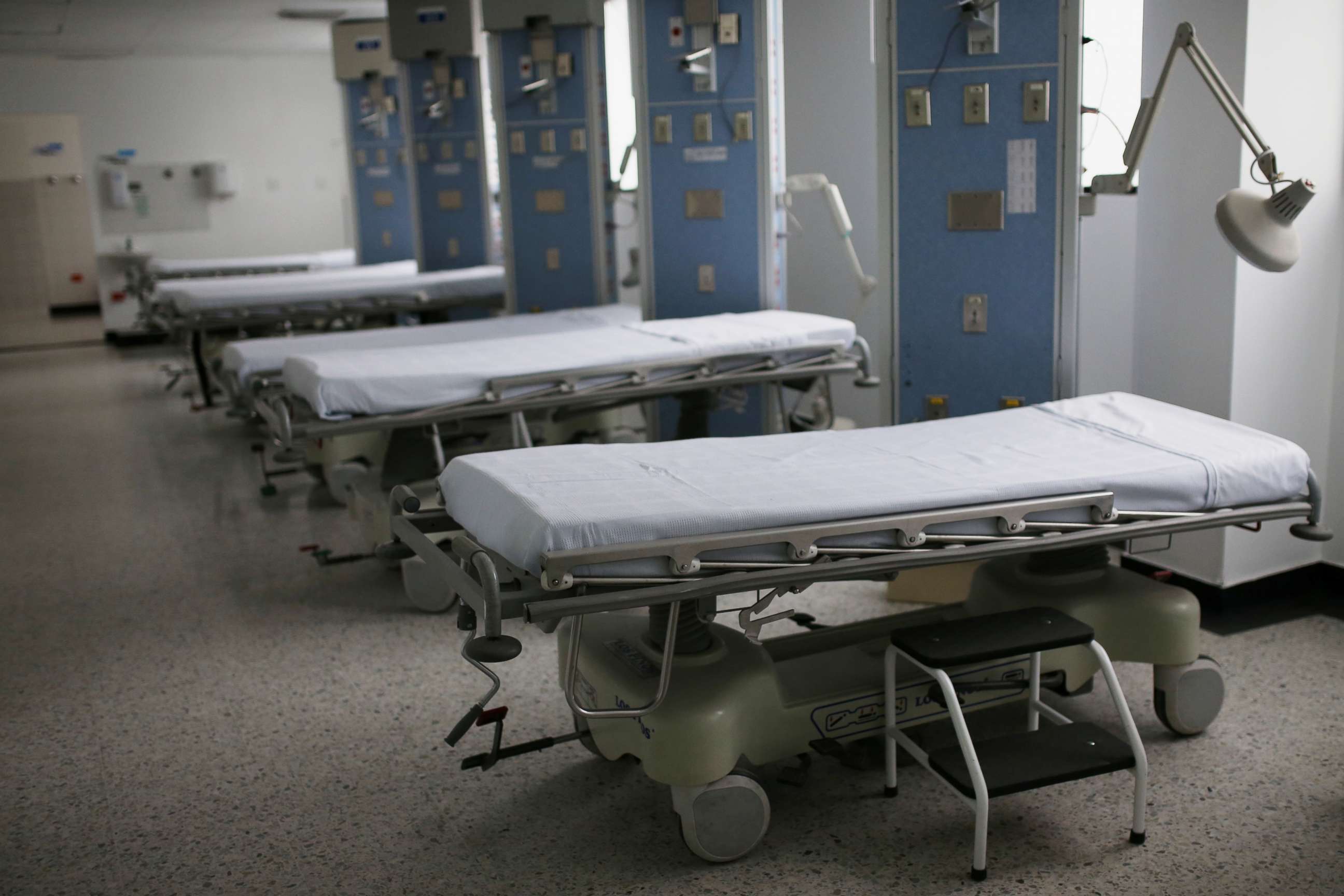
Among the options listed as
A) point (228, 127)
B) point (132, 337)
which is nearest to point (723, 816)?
point (132, 337)

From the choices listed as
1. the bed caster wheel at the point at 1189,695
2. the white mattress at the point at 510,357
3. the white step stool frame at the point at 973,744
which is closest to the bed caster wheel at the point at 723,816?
the white step stool frame at the point at 973,744

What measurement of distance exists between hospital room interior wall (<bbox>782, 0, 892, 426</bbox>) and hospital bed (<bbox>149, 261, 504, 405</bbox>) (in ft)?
8.89

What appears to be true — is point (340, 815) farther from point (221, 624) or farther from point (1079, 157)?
point (1079, 157)

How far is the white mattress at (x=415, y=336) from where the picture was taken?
18.0 ft

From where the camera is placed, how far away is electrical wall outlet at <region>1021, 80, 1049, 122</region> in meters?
3.91

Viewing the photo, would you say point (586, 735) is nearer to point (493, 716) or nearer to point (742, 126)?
point (493, 716)

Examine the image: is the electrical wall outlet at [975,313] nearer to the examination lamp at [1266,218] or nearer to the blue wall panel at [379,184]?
the examination lamp at [1266,218]

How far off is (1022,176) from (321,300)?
5.41 metres

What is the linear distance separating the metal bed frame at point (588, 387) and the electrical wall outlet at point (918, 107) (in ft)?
3.24

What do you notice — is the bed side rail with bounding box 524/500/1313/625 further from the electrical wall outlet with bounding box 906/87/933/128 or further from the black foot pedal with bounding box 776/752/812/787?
the electrical wall outlet with bounding box 906/87/933/128

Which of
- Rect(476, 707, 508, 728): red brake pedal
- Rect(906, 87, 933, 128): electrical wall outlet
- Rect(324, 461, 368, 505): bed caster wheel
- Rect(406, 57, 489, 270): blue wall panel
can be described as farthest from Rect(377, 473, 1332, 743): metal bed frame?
Rect(406, 57, 489, 270): blue wall panel

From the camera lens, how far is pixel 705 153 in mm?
5527

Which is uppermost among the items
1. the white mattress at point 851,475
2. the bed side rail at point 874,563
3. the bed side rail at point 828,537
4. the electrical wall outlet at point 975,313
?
the electrical wall outlet at point 975,313

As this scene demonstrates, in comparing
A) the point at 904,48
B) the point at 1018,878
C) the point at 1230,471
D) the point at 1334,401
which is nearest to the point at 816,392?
the point at 904,48
